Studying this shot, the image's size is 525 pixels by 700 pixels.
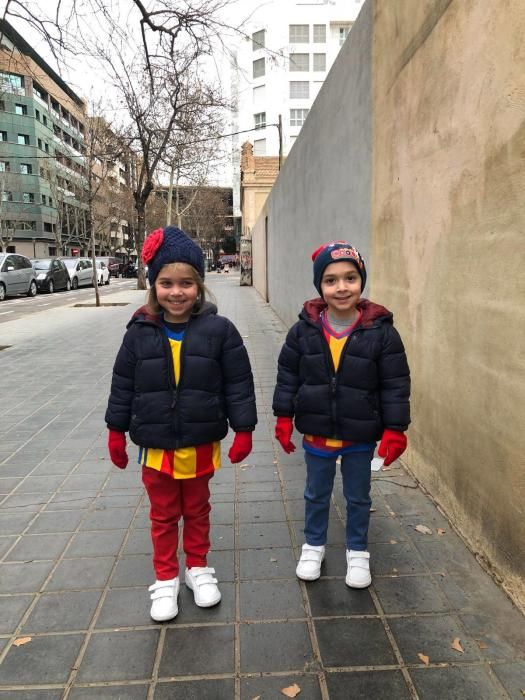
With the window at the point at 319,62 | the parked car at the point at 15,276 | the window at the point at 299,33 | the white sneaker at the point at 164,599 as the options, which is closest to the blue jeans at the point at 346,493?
the white sneaker at the point at 164,599

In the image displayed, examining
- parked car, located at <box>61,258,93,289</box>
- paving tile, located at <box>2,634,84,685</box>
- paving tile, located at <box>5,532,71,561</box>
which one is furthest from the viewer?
parked car, located at <box>61,258,93,289</box>

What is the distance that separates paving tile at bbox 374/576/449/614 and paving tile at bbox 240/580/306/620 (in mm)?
385

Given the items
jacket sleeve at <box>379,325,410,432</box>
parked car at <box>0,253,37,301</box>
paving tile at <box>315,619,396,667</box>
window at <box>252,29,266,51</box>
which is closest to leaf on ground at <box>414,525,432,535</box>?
paving tile at <box>315,619,396,667</box>

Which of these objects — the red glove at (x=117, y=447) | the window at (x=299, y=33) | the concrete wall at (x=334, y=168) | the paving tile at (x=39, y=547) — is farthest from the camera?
the window at (x=299, y=33)

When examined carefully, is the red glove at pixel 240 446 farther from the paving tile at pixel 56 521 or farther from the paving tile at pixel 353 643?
the paving tile at pixel 56 521

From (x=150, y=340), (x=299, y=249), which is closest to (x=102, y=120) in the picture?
(x=299, y=249)

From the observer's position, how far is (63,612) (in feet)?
7.93

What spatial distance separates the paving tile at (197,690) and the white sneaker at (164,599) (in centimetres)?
37

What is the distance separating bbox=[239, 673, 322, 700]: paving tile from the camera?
6.32 feet

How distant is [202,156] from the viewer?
2492 cm

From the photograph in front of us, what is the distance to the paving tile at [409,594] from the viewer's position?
238 cm

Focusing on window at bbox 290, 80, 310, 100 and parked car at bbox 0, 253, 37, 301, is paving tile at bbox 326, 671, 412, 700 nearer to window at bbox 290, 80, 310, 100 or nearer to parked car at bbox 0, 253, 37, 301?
parked car at bbox 0, 253, 37, 301

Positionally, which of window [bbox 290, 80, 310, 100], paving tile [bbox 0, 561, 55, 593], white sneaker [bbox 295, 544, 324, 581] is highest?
window [bbox 290, 80, 310, 100]

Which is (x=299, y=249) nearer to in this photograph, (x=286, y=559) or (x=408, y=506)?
(x=408, y=506)
